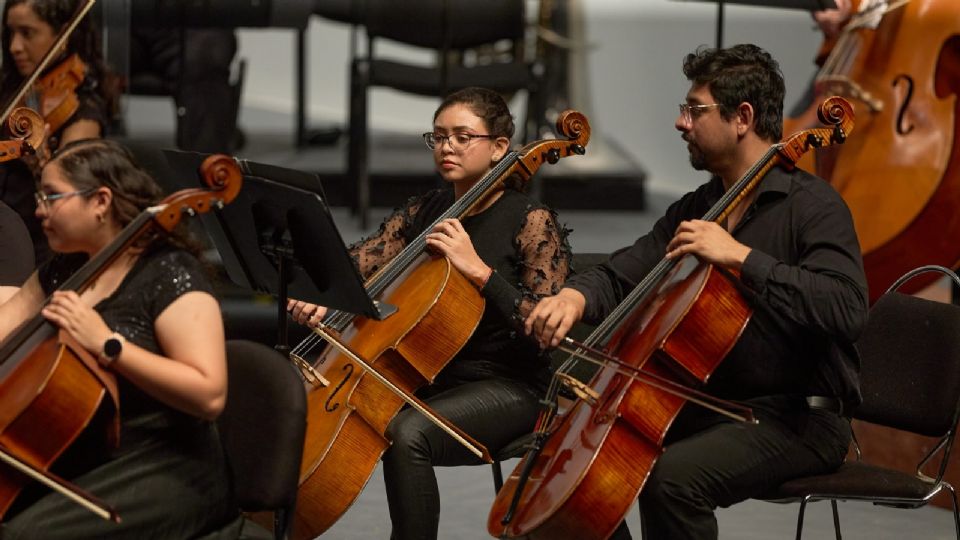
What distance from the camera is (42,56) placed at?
363cm

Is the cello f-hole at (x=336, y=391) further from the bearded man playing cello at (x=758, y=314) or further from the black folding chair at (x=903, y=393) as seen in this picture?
the black folding chair at (x=903, y=393)

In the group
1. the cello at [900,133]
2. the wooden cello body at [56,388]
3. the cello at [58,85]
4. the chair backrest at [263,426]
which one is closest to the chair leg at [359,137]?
the cello at [58,85]

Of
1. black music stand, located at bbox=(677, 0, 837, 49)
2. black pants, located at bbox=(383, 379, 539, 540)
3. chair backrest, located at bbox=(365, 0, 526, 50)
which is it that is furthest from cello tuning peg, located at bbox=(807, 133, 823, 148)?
chair backrest, located at bbox=(365, 0, 526, 50)

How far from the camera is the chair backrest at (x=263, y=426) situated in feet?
7.56

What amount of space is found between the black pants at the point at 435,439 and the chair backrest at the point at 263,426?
49cm

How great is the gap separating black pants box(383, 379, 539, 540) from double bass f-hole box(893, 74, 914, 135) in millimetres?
1351

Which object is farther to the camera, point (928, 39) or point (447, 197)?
point (928, 39)

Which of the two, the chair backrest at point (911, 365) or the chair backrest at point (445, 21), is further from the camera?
the chair backrest at point (445, 21)

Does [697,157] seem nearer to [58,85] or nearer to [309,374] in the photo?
[309,374]

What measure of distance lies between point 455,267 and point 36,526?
3.19 feet

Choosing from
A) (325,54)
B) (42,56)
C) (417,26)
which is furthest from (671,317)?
(325,54)

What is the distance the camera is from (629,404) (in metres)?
2.49

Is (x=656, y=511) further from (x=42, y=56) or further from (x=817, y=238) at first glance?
(x=42, y=56)

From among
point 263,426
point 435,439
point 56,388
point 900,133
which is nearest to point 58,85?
point 435,439
